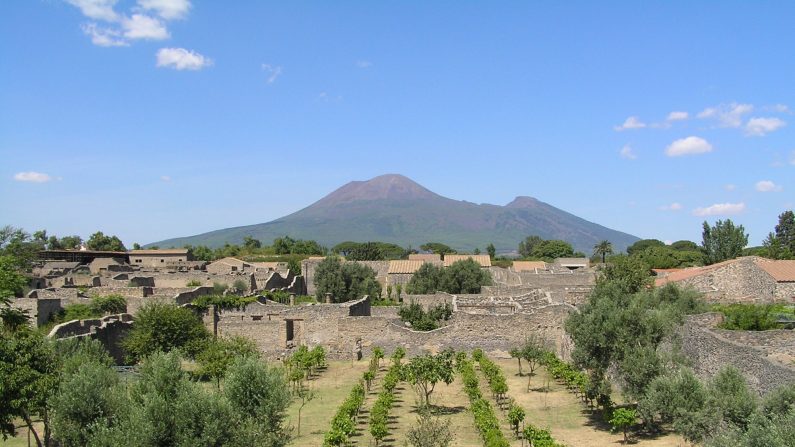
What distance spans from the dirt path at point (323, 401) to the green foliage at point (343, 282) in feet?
68.9

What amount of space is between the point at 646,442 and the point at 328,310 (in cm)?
2058

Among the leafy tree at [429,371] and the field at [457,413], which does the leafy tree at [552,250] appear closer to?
the field at [457,413]

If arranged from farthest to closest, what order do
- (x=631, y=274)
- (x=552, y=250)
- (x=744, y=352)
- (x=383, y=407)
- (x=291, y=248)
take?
(x=552, y=250) < (x=291, y=248) < (x=631, y=274) < (x=383, y=407) < (x=744, y=352)

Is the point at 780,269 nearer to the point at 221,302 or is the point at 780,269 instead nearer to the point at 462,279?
the point at 462,279

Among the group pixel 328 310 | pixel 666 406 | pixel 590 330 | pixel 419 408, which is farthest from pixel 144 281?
pixel 666 406

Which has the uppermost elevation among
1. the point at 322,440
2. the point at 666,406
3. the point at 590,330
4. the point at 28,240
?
the point at 28,240

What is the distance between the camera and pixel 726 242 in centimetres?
9938

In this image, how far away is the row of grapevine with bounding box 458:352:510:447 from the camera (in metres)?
20.1

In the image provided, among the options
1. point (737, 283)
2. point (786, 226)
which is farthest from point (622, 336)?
point (786, 226)

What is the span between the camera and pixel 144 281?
53156 mm

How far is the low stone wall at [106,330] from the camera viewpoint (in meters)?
30.1

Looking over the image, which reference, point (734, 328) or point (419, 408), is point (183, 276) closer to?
point (419, 408)

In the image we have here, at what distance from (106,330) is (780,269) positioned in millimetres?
39811

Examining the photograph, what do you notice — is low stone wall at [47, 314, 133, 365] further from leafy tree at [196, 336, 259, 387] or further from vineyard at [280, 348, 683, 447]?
vineyard at [280, 348, 683, 447]
